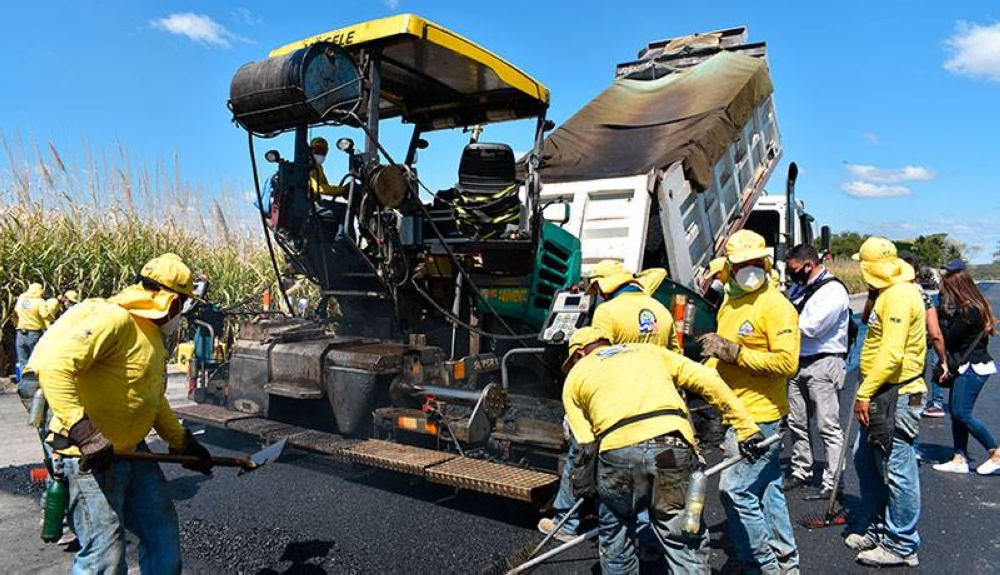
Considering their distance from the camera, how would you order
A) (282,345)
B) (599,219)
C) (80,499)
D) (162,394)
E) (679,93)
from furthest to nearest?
(679,93)
(599,219)
(282,345)
(162,394)
(80,499)

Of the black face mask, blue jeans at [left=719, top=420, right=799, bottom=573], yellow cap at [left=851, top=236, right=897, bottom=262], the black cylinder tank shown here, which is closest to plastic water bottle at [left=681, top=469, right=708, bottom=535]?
blue jeans at [left=719, top=420, right=799, bottom=573]

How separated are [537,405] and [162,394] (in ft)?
7.36

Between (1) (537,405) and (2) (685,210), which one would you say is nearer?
(1) (537,405)

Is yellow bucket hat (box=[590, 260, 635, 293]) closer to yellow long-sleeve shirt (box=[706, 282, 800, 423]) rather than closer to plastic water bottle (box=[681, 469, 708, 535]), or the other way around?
yellow long-sleeve shirt (box=[706, 282, 800, 423])

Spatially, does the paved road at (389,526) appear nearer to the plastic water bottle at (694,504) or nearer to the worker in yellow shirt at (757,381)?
the worker in yellow shirt at (757,381)

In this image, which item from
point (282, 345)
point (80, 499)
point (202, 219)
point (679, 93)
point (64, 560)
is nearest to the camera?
Result: point (80, 499)

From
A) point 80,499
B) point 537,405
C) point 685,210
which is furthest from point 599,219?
point 80,499

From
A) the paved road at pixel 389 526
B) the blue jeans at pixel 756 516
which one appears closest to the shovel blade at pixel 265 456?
the paved road at pixel 389 526

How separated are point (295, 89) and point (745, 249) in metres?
2.74

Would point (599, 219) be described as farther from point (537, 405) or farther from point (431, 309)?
point (537, 405)

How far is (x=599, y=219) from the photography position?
607 cm

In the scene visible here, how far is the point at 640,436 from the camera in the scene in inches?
104

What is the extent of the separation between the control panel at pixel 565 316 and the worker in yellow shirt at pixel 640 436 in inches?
67.2

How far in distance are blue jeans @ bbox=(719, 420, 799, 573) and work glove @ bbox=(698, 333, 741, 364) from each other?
0.36 m
